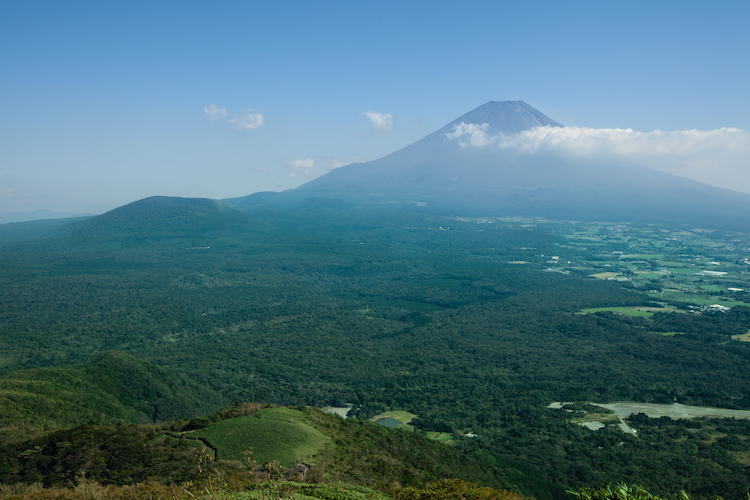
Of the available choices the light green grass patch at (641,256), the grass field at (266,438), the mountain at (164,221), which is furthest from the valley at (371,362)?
the mountain at (164,221)

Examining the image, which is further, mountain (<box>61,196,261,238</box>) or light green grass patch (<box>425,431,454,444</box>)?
mountain (<box>61,196,261,238</box>)

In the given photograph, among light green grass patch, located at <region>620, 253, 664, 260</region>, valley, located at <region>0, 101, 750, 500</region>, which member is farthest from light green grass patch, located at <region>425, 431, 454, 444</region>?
light green grass patch, located at <region>620, 253, 664, 260</region>

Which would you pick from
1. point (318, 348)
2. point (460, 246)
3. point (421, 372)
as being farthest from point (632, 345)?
point (460, 246)

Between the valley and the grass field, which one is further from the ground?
the grass field

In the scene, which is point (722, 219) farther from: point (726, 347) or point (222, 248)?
point (222, 248)

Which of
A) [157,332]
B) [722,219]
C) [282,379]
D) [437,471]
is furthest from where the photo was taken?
[722,219]

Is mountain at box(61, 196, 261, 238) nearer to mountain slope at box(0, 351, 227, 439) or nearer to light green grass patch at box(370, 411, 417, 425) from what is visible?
mountain slope at box(0, 351, 227, 439)

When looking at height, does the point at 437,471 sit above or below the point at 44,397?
below
